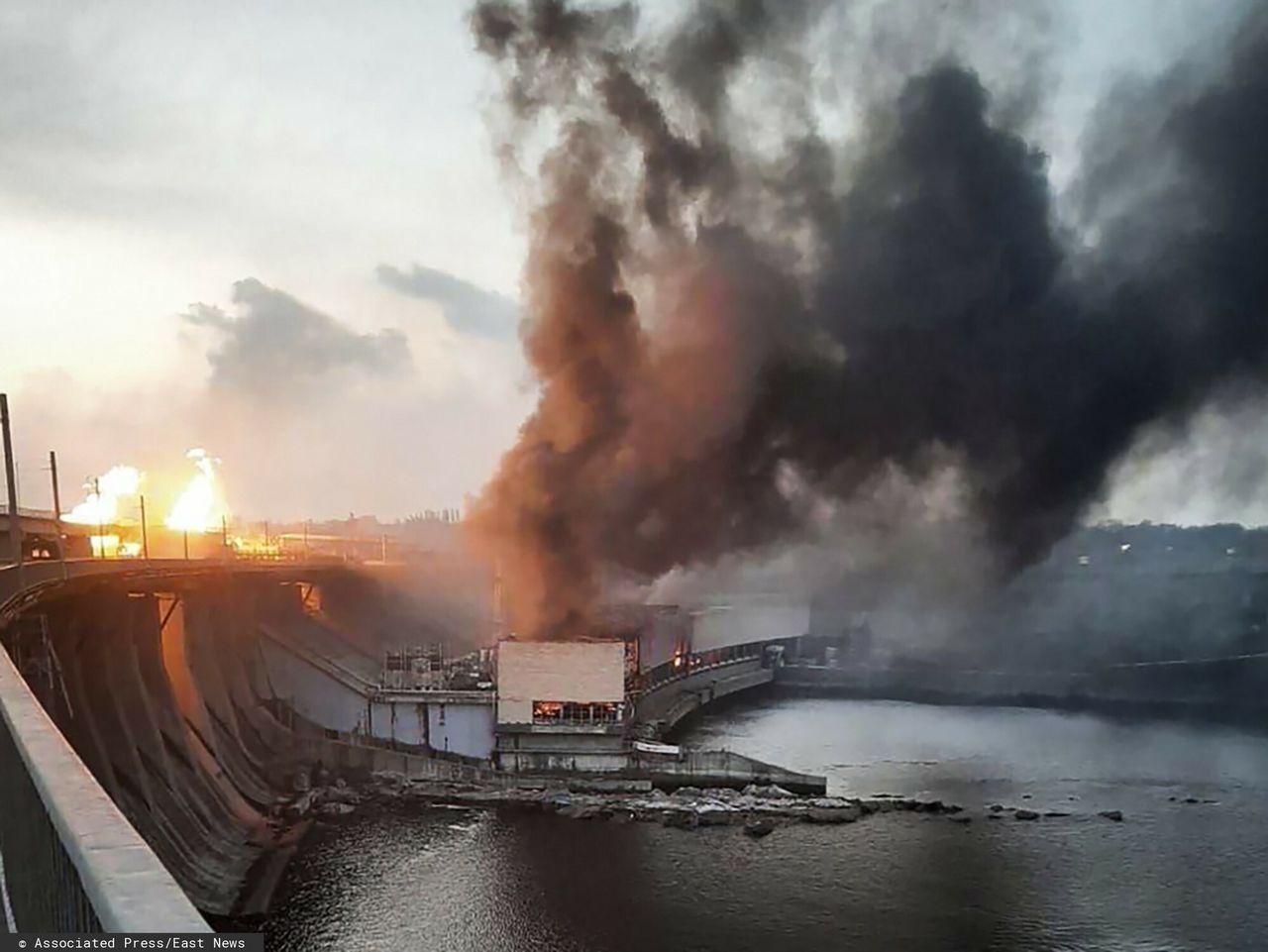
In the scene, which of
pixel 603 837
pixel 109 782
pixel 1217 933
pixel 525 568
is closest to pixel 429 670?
pixel 525 568

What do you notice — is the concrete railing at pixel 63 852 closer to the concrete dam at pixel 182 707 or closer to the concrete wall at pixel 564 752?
the concrete dam at pixel 182 707

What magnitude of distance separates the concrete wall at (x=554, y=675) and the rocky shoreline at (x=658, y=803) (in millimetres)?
4299

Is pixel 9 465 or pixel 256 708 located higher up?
pixel 9 465

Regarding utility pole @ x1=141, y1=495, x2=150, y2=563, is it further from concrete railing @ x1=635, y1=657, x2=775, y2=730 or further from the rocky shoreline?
concrete railing @ x1=635, y1=657, x2=775, y2=730

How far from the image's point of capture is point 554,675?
4628 cm

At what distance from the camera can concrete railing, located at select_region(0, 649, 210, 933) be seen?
324cm

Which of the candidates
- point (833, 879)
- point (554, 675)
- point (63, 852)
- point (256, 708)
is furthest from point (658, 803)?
point (63, 852)

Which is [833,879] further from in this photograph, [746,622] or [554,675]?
[746,622]

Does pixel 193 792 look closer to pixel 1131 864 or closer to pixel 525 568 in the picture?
pixel 525 568

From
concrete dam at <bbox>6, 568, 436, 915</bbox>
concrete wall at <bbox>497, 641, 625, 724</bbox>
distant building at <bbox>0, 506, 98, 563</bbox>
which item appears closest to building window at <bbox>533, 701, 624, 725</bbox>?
concrete wall at <bbox>497, 641, 625, 724</bbox>

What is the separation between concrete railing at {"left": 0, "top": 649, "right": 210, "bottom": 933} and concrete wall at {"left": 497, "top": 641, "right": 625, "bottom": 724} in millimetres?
39123

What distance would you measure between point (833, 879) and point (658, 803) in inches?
359

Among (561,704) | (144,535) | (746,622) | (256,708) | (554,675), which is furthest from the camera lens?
(746,622)

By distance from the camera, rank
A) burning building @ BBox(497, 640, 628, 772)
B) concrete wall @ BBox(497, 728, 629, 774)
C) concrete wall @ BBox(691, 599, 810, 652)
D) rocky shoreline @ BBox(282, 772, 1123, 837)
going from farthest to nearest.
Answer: concrete wall @ BBox(691, 599, 810, 652) → burning building @ BBox(497, 640, 628, 772) → concrete wall @ BBox(497, 728, 629, 774) → rocky shoreline @ BBox(282, 772, 1123, 837)
